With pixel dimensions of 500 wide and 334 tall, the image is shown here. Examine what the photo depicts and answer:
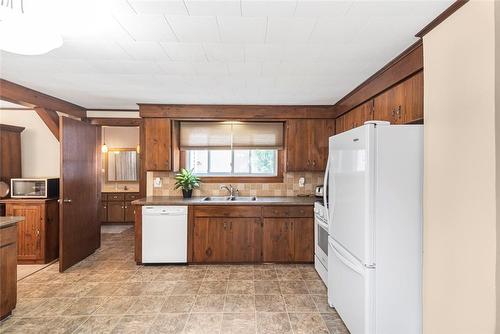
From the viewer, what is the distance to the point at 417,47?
1937 mm

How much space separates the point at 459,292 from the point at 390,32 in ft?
5.46

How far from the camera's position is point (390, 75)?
2367mm

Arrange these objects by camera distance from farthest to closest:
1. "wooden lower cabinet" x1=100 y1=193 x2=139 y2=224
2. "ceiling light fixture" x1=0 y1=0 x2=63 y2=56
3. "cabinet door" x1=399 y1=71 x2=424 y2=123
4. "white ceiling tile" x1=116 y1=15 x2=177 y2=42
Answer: "wooden lower cabinet" x1=100 y1=193 x2=139 y2=224
"cabinet door" x1=399 y1=71 x2=424 y2=123
"white ceiling tile" x1=116 y1=15 x2=177 y2=42
"ceiling light fixture" x1=0 y1=0 x2=63 y2=56

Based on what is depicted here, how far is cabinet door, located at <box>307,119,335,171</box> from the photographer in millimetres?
4051

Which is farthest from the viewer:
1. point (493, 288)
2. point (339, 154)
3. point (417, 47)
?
point (339, 154)

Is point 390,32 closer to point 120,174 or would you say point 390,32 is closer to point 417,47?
point 417,47

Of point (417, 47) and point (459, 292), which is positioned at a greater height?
point (417, 47)

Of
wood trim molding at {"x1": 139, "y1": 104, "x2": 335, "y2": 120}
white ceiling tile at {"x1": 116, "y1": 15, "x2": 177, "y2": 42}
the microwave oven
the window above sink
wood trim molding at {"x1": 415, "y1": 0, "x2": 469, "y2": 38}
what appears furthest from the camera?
the window above sink

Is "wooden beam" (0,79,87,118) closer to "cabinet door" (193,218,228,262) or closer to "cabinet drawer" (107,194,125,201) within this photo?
"cabinet drawer" (107,194,125,201)

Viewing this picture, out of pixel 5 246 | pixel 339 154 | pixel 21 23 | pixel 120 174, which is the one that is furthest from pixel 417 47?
pixel 120 174

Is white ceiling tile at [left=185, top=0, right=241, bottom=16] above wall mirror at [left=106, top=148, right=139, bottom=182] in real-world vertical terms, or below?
above

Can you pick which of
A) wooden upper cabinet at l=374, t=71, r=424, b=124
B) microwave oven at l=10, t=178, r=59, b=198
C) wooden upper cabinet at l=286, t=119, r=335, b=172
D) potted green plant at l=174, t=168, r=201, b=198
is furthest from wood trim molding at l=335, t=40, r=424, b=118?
microwave oven at l=10, t=178, r=59, b=198

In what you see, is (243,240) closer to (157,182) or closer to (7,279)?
(157,182)

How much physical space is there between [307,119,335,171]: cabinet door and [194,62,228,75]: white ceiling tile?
6.25ft
